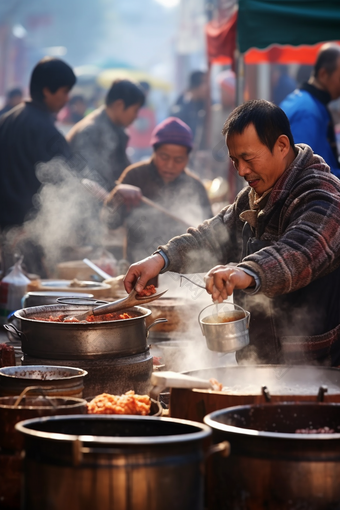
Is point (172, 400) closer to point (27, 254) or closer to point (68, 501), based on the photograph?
point (68, 501)

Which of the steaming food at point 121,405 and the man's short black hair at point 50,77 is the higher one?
the man's short black hair at point 50,77

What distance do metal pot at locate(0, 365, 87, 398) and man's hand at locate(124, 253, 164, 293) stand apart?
0.65 metres

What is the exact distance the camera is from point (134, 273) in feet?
10.9

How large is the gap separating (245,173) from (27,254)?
4204mm

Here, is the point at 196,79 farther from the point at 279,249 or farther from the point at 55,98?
the point at 279,249

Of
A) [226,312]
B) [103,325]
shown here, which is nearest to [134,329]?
[103,325]

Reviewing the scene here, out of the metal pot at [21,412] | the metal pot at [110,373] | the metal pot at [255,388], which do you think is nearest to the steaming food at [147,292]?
the metal pot at [110,373]

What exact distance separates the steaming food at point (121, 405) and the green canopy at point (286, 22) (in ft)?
15.5

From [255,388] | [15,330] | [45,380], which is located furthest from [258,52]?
[45,380]

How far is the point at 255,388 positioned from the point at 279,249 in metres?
0.57

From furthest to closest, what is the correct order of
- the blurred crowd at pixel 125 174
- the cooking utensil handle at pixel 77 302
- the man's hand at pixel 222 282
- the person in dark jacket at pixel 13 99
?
the person in dark jacket at pixel 13 99
the blurred crowd at pixel 125 174
the cooking utensil handle at pixel 77 302
the man's hand at pixel 222 282

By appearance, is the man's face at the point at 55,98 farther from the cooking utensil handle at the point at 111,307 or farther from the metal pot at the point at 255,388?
the metal pot at the point at 255,388

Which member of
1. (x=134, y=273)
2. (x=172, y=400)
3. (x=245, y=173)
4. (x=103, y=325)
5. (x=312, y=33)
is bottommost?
(x=172, y=400)

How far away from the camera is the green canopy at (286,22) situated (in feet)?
20.6
